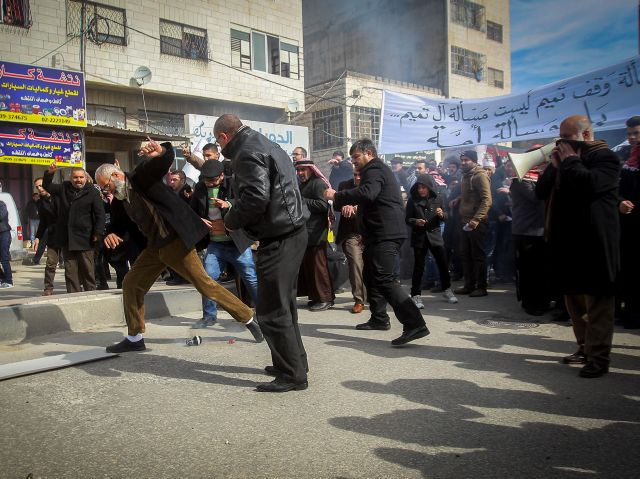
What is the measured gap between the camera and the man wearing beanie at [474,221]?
786 cm

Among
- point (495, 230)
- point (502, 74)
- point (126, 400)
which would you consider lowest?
point (126, 400)

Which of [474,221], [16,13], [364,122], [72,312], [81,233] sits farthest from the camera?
[364,122]

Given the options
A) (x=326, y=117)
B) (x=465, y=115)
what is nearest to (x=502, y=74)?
(x=326, y=117)

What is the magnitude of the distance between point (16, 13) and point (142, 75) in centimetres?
416

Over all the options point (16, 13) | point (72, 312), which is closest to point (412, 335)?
point (72, 312)

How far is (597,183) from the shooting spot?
393cm

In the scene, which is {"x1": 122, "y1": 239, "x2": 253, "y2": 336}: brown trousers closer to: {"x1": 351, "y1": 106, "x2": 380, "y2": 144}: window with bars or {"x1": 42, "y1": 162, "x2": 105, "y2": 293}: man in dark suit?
{"x1": 42, "y1": 162, "x2": 105, "y2": 293}: man in dark suit

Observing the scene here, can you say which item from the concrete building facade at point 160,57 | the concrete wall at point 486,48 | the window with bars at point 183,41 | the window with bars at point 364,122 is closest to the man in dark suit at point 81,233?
the concrete building facade at point 160,57

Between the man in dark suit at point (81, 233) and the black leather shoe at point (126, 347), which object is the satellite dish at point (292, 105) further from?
the black leather shoe at point (126, 347)

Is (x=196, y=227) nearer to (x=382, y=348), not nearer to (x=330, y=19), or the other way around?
(x=382, y=348)

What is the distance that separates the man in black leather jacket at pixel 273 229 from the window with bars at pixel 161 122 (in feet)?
56.0

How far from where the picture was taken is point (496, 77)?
119ft

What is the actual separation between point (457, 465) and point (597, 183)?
2.46 metres

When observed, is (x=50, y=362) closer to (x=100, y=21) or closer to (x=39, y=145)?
(x=39, y=145)
